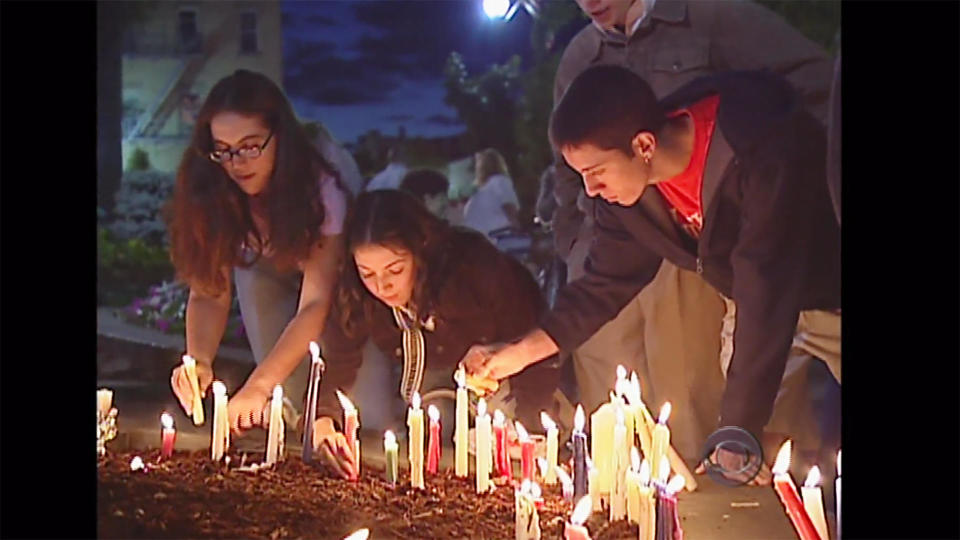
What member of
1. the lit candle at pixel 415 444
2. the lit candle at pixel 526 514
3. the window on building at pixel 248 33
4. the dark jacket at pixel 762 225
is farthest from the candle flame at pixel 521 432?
the window on building at pixel 248 33

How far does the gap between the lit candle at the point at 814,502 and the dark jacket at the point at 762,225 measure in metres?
0.15

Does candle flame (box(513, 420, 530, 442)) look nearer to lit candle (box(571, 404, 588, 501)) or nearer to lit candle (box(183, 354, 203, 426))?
lit candle (box(571, 404, 588, 501))

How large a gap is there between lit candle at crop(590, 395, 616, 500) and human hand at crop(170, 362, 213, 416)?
0.91m

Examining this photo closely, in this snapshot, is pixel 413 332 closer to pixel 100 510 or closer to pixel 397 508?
pixel 397 508

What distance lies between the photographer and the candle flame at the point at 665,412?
2545mm

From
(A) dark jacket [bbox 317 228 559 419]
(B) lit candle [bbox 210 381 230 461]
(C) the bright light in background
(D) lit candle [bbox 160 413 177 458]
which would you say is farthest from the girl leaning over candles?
(C) the bright light in background

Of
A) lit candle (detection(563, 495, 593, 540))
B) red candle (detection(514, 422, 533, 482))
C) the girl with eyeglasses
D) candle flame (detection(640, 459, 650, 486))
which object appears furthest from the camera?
the girl with eyeglasses

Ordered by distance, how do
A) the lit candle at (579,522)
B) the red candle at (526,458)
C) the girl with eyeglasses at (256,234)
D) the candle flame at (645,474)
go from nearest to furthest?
the lit candle at (579,522)
the candle flame at (645,474)
the red candle at (526,458)
the girl with eyeglasses at (256,234)

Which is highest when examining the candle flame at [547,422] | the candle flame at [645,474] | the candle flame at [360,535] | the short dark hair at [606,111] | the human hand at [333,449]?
the short dark hair at [606,111]

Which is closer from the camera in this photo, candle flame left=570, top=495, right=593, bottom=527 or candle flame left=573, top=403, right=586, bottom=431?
candle flame left=570, top=495, right=593, bottom=527

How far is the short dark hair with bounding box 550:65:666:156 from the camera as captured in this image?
253 centimetres

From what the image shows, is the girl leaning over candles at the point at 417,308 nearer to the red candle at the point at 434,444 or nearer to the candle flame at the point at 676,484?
the red candle at the point at 434,444
